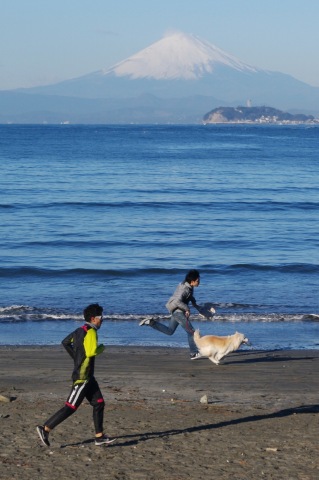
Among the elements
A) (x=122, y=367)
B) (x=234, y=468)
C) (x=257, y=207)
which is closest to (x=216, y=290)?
(x=122, y=367)

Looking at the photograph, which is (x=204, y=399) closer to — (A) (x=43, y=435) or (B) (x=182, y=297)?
(A) (x=43, y=435)

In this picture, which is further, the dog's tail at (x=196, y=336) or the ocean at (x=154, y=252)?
the ocean at (x=154, y=252)

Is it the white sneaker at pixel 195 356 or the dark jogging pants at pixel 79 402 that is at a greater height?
the dark jogging pants at pixel 79 402

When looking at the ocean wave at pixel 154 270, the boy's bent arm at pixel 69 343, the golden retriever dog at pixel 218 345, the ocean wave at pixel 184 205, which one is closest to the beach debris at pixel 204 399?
the golden retriever dog at pixel 218 345

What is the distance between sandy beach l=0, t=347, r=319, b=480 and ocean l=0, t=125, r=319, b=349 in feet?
7.07

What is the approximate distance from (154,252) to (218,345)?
574 inches

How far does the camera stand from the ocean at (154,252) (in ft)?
58.3

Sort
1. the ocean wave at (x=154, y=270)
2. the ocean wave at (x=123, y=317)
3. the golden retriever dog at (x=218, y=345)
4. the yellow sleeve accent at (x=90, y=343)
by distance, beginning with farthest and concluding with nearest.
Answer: the ocean wave at (x=154, y=270) → the ocean wave at (x=123, y=317) → the golden retriever dog at (x=218, y=345) → the yellow sleeve accent at (x=90, y=343)

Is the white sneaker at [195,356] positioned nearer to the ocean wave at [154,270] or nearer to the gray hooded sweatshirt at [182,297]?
the gray hooded sweatshirt at [182,297]

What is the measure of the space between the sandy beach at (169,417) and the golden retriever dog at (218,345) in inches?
7.2

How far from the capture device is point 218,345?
520 inches

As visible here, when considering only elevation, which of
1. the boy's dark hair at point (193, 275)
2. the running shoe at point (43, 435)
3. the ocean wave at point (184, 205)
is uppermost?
the boy's dark hair at point (193, 275)

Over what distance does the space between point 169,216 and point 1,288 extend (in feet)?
56.2

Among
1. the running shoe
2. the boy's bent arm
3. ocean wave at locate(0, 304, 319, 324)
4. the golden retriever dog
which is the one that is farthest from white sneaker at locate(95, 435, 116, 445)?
ocean wave at locate(0, 304, 319, 324)
